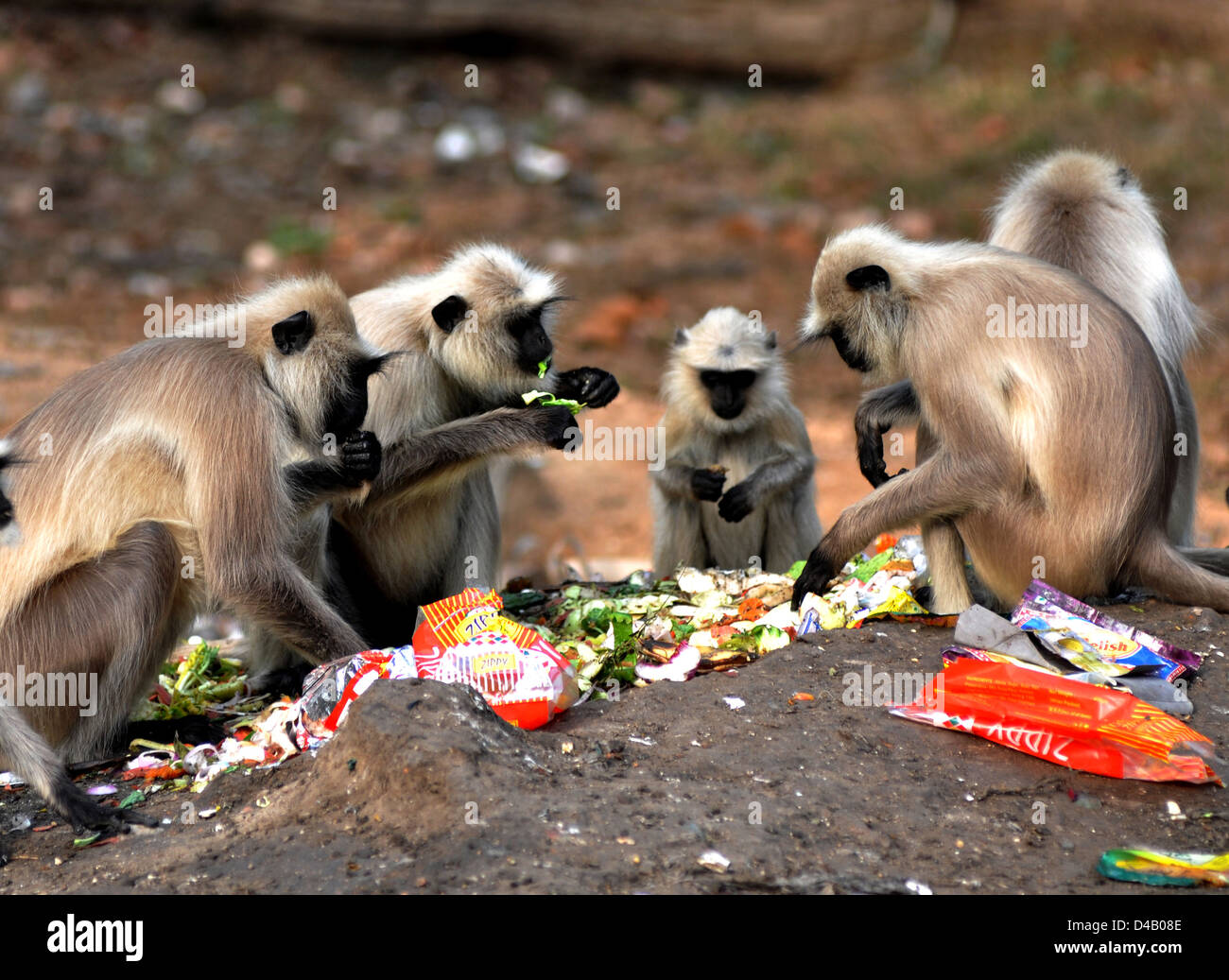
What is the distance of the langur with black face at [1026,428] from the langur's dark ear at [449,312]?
4.32 feet

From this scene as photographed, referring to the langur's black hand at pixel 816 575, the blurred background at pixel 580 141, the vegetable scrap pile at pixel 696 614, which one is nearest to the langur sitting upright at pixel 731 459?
the vegetable scrap pile at pixel 696 614

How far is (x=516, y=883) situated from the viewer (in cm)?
286

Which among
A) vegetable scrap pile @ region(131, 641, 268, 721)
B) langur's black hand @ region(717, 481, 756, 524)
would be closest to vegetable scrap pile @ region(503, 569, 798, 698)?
langur's black hand @ region(717, 481, 756, 524)

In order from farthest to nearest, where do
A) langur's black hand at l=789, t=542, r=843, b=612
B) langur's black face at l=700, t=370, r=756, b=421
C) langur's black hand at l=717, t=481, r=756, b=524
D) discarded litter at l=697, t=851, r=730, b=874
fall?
langur's black face at l=700, t=370, r=756, b=421
langur's black hand at l=717, t=481, r=756, b=524
langur's black hand at l=789, t=542, r=843, b=612
discarded litter at l=697, t=851, r=730, b=874

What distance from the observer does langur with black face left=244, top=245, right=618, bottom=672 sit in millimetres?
4648

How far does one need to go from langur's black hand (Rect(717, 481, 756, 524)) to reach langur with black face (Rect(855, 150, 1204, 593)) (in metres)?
0.65

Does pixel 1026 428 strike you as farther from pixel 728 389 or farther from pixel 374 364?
pixel 374 364

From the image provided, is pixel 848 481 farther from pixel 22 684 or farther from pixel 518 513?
pixel 22 684

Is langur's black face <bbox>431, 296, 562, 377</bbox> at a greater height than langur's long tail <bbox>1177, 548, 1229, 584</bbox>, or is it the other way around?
langur's black face <bbox>431, 296, 562, 377</bbox>

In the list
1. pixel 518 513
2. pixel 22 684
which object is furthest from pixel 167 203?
pixel 22 684

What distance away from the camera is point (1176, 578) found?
439 centimetres

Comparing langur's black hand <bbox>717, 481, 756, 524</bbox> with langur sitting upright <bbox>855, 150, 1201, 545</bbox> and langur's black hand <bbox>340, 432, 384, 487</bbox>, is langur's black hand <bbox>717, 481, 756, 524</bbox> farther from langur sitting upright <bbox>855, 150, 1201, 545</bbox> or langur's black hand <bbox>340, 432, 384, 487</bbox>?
langur's black hand <bbox>340, 432, 384, 487</bbox>

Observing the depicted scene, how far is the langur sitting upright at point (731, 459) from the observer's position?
5.73m

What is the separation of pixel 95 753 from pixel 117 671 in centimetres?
34
